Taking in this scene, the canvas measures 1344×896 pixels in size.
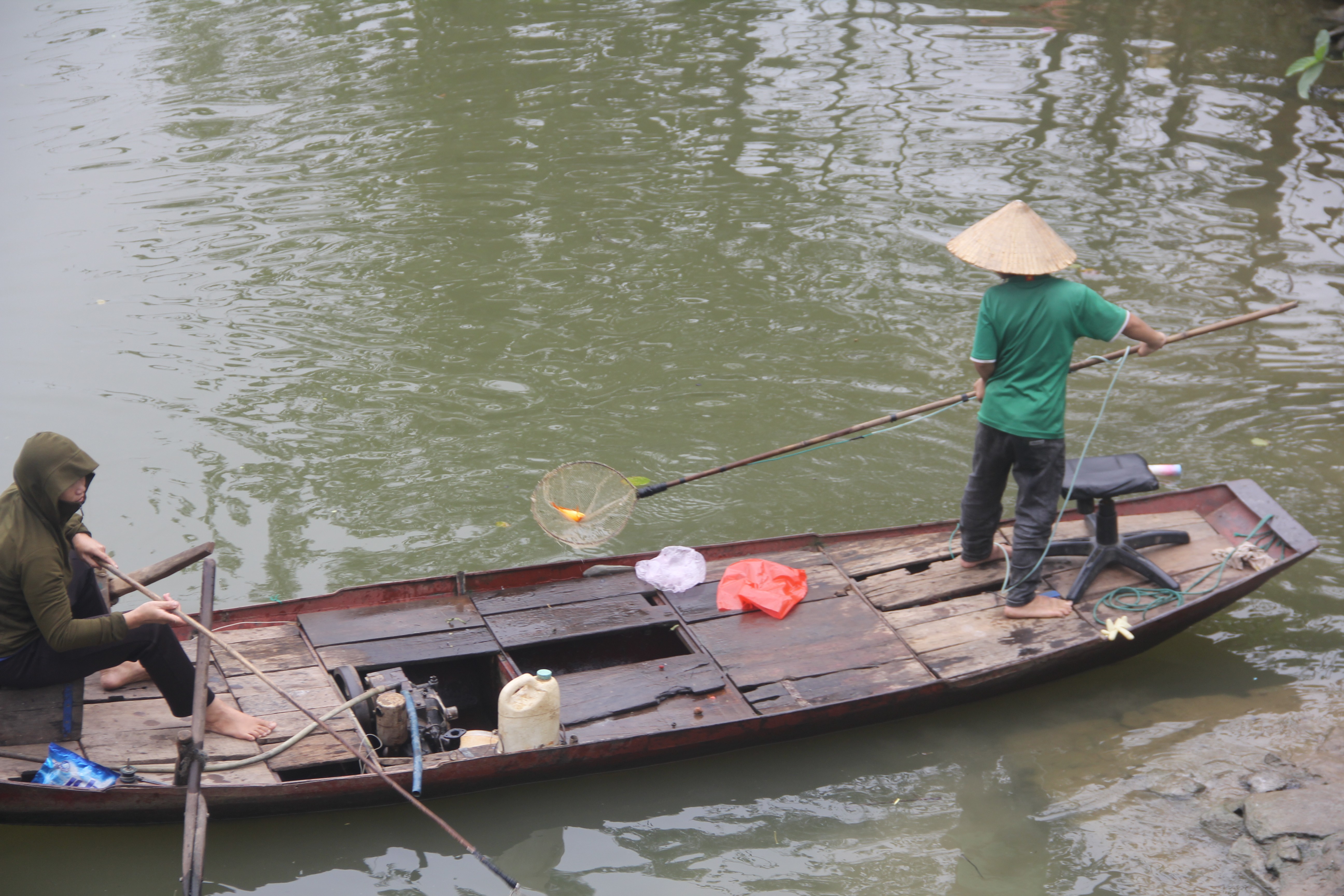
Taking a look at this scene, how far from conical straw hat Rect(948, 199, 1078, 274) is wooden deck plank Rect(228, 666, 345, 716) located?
4.11 meters

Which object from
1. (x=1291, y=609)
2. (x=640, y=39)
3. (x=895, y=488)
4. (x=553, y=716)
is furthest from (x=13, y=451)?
(x=640, y=39)

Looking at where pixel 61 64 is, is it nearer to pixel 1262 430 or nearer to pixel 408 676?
pixel 408 676

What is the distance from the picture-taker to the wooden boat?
5.23m

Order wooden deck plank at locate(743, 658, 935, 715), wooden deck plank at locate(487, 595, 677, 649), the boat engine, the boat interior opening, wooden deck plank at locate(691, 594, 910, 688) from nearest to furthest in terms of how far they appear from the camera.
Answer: the boat engine, wooden deck plank at locate(743, 658, 935, 715), wooden deck plank at locate(691, 594, 910, 688), wooden deck plank at locate(487, 595, 677, 649), the boat interior opening

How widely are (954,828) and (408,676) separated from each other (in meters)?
3.16

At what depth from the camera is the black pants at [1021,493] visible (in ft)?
20.1

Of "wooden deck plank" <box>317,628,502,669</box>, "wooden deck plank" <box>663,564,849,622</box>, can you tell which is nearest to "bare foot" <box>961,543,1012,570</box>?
"wooden deck plank" <box>663,564,849,622</box>

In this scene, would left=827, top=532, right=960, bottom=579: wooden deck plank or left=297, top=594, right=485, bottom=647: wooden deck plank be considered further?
left=827, top=532, right=960, bottom=579: wooden deck plank

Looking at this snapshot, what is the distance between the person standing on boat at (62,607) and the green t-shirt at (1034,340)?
14.5ft

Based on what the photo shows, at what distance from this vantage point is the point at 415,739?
17.2ft

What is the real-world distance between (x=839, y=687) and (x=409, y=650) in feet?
8.00

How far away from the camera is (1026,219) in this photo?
5805 mm

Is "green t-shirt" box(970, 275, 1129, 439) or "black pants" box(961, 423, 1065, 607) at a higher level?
"green t-shirt" box(970, 275, 1129, 439)

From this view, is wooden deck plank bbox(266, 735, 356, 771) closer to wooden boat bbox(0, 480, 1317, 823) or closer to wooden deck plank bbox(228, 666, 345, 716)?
wooden boat bbox(0, 480, 1317, 823)
